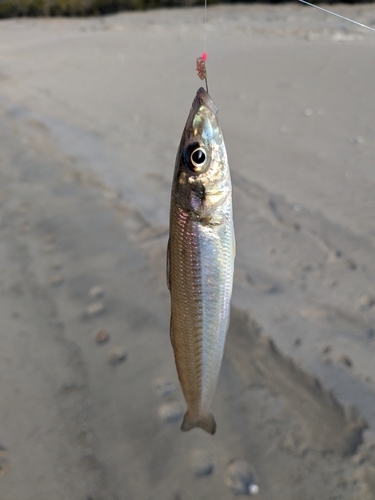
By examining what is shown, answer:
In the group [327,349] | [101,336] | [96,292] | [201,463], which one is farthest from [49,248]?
[327,349]

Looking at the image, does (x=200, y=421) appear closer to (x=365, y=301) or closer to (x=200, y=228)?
(x=200, y=228)

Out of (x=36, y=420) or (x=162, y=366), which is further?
(x=162, y=366)

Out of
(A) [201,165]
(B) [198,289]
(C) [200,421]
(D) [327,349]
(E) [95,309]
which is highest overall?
(A) [201,165]

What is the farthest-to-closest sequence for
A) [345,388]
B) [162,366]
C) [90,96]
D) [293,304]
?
[90,96] < [293,304] < [162,366] < [345,388]

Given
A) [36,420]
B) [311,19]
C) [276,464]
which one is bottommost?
[36,420]

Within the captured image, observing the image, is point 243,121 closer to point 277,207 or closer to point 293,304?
point 277,207

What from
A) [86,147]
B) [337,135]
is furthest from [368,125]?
[86,147]

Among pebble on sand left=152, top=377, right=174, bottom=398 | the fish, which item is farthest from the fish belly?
pebble on sand left=152, top=377, right=174, bottom=398

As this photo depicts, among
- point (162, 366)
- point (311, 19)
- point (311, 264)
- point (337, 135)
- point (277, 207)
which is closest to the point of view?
point (162, 366)
